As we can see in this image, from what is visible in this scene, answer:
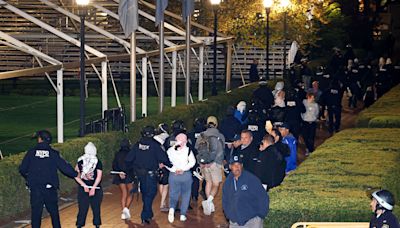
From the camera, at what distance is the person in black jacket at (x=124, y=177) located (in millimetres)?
17172

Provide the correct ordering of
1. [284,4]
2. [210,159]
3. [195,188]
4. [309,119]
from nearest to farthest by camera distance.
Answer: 1. [210,159]
2. [195,188]
3. [309,119]
4. [284,4]

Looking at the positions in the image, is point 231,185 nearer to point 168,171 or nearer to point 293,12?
point 168,171

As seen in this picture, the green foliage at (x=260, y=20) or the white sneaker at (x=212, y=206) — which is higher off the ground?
the green foliage at (x=260, y=20)

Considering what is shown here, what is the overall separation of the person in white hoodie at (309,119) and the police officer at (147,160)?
7504 mm

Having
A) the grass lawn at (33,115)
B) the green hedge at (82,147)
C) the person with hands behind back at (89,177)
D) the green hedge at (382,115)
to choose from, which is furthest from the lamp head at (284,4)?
the person with hands behind back at (89,177)

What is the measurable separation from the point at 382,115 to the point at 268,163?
9774 millimetres

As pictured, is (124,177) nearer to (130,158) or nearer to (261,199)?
(130,158)

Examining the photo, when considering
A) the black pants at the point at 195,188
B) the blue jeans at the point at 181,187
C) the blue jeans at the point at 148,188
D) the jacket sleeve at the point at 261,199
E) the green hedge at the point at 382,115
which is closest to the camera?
the jacket sleeve at the point at 261,199

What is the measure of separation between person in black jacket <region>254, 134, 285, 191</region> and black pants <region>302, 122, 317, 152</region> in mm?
8687

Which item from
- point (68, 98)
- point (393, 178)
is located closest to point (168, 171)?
point (393, 178)

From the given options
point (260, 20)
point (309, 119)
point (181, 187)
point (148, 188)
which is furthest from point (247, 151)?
point (260, 20)

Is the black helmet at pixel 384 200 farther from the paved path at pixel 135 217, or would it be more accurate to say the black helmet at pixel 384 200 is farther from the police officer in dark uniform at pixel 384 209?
the paved path at pixel 135 217

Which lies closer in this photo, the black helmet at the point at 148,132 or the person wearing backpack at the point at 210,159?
the black helmet at the point at 148,132

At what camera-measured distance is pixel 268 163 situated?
615 inches
